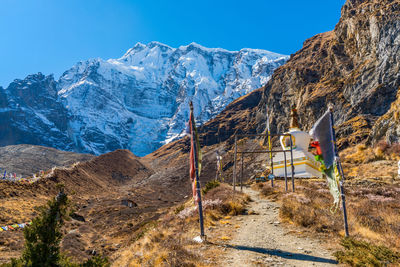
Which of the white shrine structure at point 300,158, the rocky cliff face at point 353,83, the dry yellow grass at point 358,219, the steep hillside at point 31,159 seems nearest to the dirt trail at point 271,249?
the dry yellow grass at point 358,219

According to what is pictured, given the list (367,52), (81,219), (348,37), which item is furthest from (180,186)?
(348,37)

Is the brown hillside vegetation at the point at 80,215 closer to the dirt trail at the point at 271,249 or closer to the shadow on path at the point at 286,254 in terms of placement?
the dirt trail at the point at 271,249

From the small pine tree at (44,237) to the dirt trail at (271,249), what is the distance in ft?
14.7

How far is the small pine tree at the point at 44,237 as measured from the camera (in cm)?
654

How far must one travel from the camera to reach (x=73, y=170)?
66.8 meters

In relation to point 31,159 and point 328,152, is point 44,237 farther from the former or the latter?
point 31,159

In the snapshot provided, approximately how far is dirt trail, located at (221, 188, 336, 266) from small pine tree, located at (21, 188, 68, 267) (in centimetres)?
448

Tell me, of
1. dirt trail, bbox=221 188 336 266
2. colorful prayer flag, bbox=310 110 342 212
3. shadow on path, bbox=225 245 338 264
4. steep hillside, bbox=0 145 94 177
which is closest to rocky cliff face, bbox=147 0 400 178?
dirt trail, bbox=221 188 336 266

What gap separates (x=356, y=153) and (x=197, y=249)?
41038 mm

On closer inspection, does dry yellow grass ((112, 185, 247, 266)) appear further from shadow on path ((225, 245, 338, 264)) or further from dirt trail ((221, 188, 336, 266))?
shadow on path ((225, 245, 338, 264))

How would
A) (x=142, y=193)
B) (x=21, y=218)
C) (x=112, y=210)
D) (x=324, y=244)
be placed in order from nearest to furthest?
(x=324, y=244), (x=21, y=218), (x=112, y=210), (x=142, y=193)

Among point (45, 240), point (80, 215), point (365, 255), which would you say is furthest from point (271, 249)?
point (80, 215)

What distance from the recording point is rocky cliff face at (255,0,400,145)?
5512 cm

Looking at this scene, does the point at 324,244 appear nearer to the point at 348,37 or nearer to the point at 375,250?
the point at 375,250
